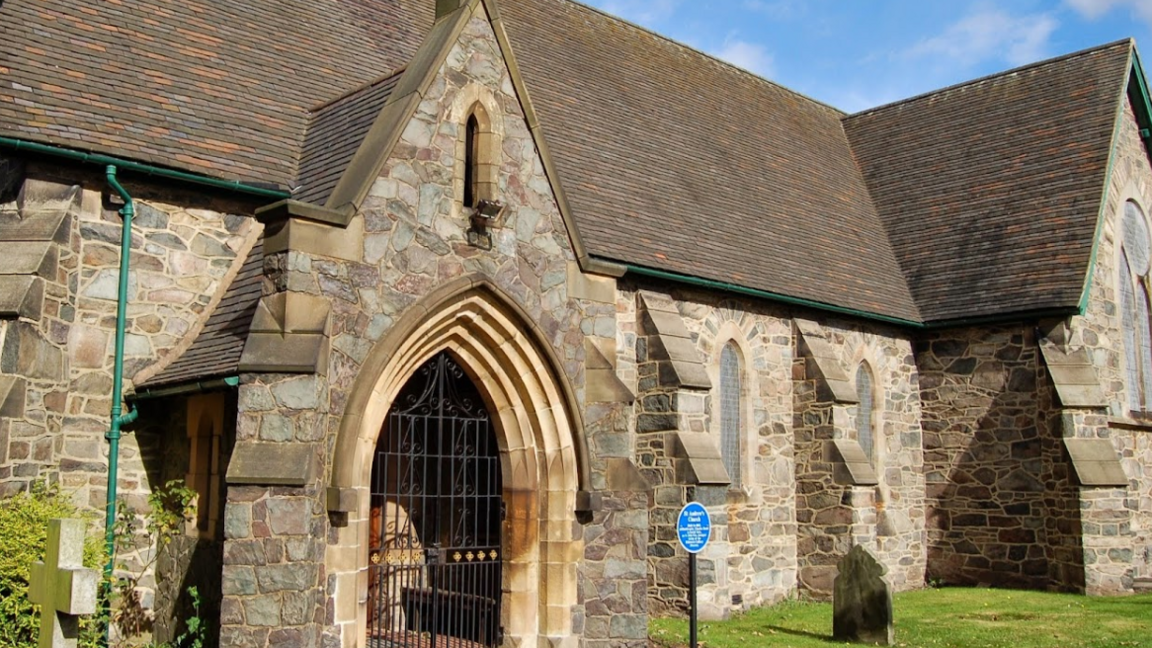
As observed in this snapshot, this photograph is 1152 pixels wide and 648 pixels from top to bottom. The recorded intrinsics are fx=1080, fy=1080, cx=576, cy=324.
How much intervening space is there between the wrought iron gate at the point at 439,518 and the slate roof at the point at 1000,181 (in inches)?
458

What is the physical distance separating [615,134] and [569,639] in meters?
10.2

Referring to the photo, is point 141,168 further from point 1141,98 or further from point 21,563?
point 1141,98

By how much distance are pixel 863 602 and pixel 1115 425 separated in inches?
358

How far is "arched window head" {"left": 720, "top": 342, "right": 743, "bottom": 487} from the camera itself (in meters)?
17.5

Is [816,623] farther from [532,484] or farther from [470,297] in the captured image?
[470,297]

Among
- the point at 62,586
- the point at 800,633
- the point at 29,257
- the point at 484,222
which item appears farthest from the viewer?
the point at 800,633

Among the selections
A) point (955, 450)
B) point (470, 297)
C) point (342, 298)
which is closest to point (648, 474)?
point (470, 297)

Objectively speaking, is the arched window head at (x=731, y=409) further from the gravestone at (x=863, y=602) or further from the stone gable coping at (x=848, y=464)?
the gravestone at (x=863, y=602)

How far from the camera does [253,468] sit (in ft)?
30.8

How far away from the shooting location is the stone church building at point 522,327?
34.0ft

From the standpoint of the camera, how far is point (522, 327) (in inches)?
459

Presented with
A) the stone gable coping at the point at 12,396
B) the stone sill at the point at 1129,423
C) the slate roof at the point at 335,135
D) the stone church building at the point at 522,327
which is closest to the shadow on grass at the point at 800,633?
the stone church building at the point at 522,327

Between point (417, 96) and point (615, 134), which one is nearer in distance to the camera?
point (417, 96)

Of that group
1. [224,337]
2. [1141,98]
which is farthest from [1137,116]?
[224,337]
